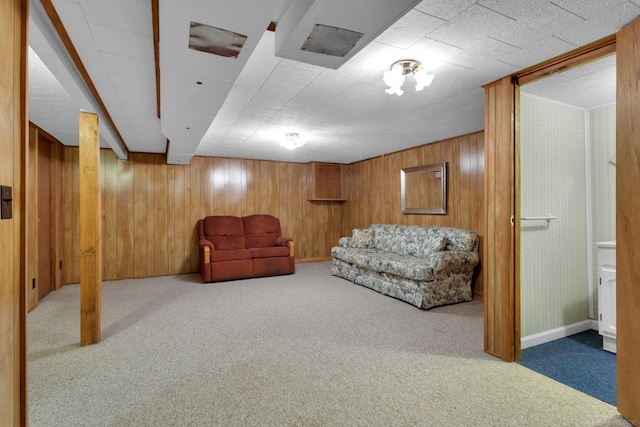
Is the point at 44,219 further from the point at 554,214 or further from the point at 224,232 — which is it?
the point at 554,214

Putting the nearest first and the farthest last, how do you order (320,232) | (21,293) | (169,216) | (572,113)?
(21,293), (572,113), (169,216), (320,232)

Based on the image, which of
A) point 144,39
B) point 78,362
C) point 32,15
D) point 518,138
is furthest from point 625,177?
point 78,362

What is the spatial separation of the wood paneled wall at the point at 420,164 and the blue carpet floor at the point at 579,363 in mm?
1244

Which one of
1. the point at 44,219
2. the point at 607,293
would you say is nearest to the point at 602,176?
the point at 607,293

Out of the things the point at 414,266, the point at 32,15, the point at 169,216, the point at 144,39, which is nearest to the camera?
the point at 32,15

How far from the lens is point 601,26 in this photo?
1696 mm

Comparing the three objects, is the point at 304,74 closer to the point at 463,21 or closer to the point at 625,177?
the point at 463,21

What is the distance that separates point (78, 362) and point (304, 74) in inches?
109

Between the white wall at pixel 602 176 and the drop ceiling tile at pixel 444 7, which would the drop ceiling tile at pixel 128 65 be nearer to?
the drop ceiling tile at pixel 444 7

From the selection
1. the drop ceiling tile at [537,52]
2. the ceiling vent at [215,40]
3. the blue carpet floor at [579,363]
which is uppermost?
the drop ceiling tile at [537,52]

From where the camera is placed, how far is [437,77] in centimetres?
239

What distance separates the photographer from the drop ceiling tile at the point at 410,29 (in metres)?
1.62

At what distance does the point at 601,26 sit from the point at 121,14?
2.47 meters

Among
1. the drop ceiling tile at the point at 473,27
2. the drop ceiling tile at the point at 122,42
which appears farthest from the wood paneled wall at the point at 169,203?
the drop ceiling tile at the point at 473,27
